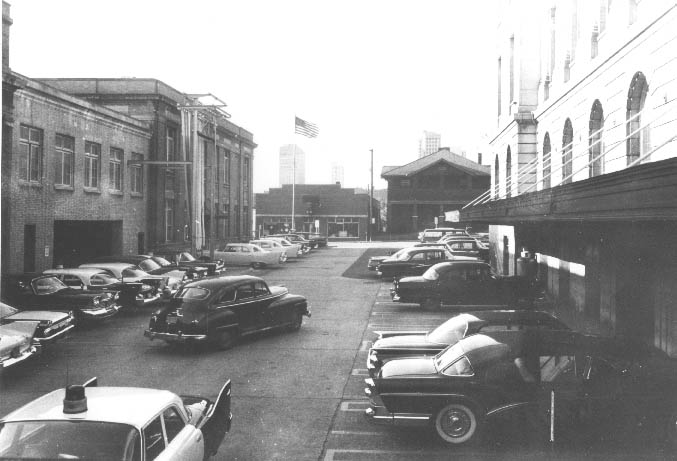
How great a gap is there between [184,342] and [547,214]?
23.9 feet

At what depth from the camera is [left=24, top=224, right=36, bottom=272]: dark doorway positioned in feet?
78.3

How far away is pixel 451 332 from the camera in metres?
10.7

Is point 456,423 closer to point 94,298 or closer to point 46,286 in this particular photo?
point 94,298

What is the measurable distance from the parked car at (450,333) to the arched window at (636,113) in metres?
5.52

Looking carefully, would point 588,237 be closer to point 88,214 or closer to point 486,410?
point 486,410

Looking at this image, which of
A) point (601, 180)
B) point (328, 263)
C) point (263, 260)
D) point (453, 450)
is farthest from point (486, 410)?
point (328, 263)

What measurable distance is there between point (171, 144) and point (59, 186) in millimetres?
12180

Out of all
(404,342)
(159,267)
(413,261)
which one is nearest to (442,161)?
(413,261)

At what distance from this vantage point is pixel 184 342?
43.0 feet

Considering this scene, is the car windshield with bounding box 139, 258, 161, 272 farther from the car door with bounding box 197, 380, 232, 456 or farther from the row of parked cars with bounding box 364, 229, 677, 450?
the car door with bounding box 197, 380, 232, 456

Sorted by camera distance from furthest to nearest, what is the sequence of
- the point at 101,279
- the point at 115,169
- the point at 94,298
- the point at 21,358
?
1. the point at 115,169
2. the point at 101,279
3. the point at 94,298
4. the point at 21,358

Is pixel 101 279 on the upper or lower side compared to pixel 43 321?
upper

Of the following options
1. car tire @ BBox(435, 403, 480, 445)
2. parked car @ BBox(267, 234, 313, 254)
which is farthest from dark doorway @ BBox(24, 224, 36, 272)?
parked car @ BBox(267, 234, 313, 254)

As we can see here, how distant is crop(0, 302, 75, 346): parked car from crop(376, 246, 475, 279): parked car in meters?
14.0
